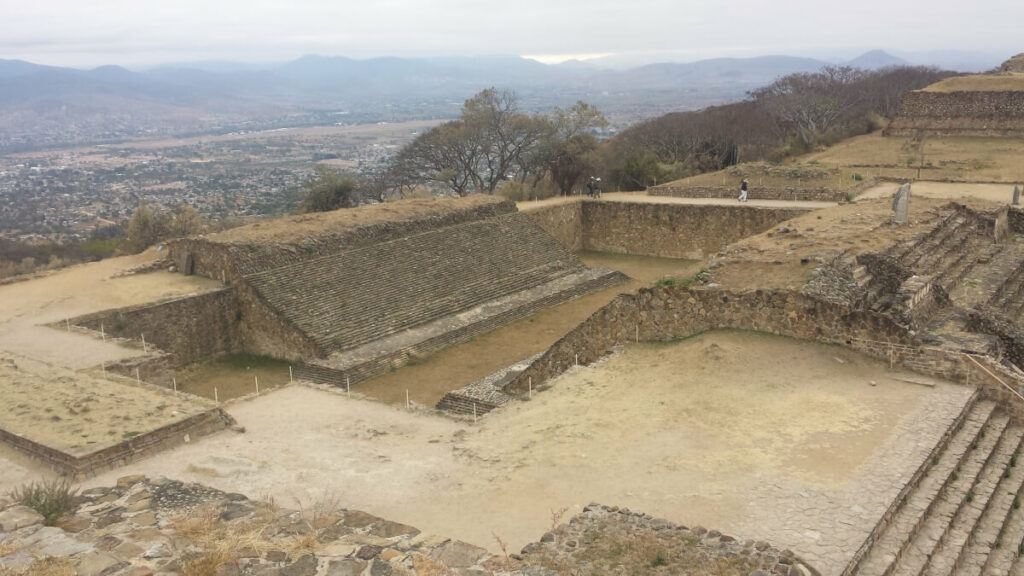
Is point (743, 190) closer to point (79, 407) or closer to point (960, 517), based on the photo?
point (960, 517)

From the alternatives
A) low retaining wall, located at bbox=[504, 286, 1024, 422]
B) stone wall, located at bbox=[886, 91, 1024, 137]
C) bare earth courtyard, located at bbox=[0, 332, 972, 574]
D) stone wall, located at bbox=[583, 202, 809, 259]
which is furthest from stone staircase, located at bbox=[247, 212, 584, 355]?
stone wall, located at bbox=[886, 91, 1024, 137]

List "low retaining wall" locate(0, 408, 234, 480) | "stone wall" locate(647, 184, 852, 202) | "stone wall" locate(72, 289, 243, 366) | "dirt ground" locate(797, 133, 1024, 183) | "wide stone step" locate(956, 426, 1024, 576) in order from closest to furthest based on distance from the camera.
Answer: "wide stone step" locate(956, 426, 1024, 576)
"low retaining wall" locate(0, 408, 234, 480)
"stone wall" locate(72, 289, 243, 366)
"stone wall" locate(647, 184, 852, 202)
"dirt ground" locate(797, 133, 1024, 183)

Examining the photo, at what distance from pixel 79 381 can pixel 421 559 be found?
7.45m

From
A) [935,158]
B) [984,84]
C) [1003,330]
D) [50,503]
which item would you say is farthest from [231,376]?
[984,84]

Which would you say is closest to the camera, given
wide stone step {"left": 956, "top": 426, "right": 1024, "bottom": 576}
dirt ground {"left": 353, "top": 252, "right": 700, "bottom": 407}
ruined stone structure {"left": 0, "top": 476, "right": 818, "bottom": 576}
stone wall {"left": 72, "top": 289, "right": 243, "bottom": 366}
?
ruined stone structure {"left": 0, "top": 476, "right": 818, "bottom": 576}

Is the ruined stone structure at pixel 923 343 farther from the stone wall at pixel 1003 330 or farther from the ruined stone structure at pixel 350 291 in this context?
the ruined stone structure at pixel 350 291

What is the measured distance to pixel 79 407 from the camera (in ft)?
30.0

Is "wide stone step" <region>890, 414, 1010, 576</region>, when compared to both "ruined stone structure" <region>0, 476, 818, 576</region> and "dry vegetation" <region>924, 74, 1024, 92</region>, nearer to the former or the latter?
"ruined stone structure" <region>0, 476, 818, 576</region>

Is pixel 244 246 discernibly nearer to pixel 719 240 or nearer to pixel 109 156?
pixel 719 240

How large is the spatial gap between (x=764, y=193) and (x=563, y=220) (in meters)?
6.18

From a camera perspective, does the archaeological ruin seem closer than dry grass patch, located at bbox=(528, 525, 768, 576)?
No

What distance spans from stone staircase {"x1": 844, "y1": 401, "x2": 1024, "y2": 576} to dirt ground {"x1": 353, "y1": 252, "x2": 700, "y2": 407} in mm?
5700

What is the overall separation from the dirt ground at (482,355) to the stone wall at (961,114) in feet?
61.8

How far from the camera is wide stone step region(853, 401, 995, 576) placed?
6.26 metres
